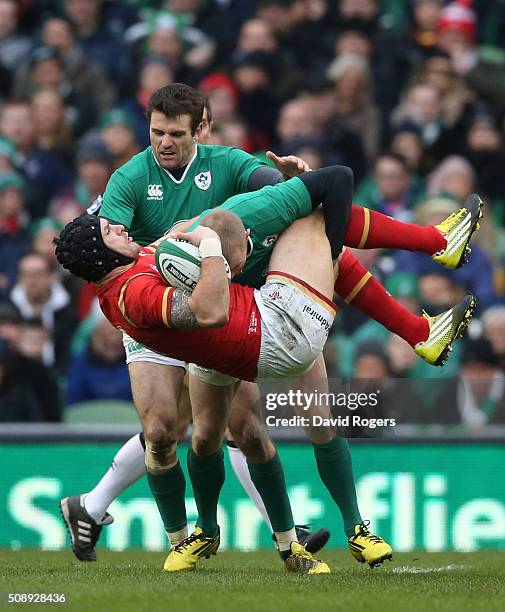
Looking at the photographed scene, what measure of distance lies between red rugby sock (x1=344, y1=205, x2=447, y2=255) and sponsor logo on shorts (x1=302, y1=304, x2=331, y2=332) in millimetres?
473

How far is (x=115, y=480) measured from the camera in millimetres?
8188

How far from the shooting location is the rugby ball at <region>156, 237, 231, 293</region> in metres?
6.25

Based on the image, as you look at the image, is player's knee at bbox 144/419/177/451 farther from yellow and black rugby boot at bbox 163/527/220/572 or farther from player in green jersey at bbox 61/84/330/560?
yellow and black rugby boot at bbox 163/527/220/572

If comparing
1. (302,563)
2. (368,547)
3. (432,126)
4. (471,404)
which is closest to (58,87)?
(432,126)

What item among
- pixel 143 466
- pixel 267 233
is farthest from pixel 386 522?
pixel 267 233

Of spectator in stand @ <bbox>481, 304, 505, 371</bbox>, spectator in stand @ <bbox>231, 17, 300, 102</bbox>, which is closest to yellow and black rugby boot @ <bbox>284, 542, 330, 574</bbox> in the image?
spectator in stand @ <bbox>481, 304, 505, 371</bbox>

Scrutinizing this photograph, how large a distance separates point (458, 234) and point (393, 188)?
5075 millimetres

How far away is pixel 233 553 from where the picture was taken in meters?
9.01

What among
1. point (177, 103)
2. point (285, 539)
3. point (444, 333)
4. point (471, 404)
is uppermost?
point (177, 103)

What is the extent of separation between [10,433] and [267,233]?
3.61m

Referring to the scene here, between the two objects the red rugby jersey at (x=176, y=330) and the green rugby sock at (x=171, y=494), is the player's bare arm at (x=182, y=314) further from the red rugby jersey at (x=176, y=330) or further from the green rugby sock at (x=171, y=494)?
the green rugby sock at (x=171, y=494)

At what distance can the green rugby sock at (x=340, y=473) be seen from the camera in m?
7.08

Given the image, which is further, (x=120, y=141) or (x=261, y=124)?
(x=261, y=124)

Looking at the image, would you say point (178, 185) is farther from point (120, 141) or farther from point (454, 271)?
point (120, 141)
